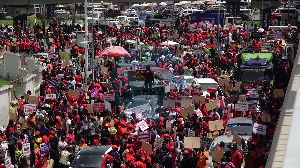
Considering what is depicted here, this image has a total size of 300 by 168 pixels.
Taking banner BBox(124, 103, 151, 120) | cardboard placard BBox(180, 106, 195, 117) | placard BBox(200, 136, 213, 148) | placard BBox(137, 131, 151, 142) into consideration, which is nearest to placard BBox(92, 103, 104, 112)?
banner BBox(124, 103, 151, 120)

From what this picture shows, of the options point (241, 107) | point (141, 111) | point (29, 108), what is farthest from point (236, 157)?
point (29, 108)

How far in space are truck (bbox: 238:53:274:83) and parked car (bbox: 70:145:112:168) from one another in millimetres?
15867

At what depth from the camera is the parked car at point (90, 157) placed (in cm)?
2034

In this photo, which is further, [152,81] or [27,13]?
[27,13]

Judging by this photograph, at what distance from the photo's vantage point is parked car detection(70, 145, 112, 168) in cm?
2034

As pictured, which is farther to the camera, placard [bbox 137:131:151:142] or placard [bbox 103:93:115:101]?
placard [bbox 103:93:115:101]

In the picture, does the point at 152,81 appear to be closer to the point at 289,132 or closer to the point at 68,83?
the point at 68,83

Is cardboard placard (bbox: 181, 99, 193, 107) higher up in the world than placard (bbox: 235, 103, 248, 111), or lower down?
lower down

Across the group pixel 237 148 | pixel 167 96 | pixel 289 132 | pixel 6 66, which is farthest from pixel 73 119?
pixel 6 66

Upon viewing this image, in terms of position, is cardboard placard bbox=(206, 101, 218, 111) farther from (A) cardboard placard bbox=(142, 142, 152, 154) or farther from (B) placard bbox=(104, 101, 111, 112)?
(A) cardboard placard bbox=(142, 142, 152, 154)

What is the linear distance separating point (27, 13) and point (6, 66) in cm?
2486

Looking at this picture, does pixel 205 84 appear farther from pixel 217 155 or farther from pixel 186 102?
pixel 217 155

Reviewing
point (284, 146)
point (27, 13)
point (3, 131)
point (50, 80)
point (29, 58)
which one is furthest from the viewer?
point (27, 13)

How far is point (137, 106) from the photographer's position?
27.1 metres
